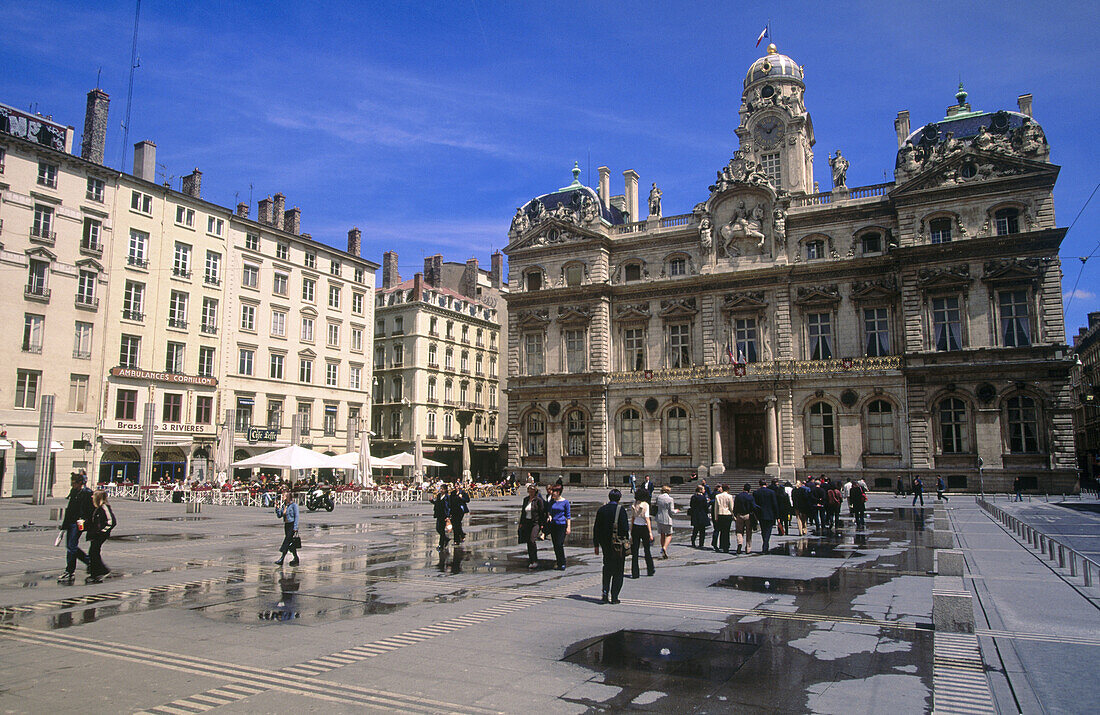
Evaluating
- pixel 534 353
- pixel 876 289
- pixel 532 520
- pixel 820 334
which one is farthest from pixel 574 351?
pixel 532 520

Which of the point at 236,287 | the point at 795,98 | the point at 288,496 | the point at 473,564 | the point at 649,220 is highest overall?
the point at 795,98

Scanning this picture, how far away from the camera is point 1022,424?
4053 cm

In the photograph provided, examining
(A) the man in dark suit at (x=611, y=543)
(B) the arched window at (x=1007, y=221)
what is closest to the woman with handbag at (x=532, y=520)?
(A) the man in dark suit at (x=611, y=543)

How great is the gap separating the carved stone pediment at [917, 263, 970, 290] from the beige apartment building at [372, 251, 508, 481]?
3336cm

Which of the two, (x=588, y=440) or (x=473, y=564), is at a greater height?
(x=588, y=440)

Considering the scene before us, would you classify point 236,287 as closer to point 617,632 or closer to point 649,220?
point 649,220

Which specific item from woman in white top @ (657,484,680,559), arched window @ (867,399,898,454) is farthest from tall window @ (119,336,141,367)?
arched window @ (867,399,898,454)

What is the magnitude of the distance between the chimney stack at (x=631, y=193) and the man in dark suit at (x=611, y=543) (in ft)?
160

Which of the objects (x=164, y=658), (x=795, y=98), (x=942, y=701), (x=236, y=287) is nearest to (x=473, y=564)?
(x=164, y=658)

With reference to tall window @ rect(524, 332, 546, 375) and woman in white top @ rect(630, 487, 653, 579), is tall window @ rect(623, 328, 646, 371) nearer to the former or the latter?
tall window @ rect(524, 332, 546, 375)

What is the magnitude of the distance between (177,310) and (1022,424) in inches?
2014

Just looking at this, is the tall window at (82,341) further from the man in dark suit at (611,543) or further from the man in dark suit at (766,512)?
the man in dark suit at (611,543)

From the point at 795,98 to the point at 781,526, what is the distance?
1512 inches

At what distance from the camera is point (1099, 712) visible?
6.59 meters
